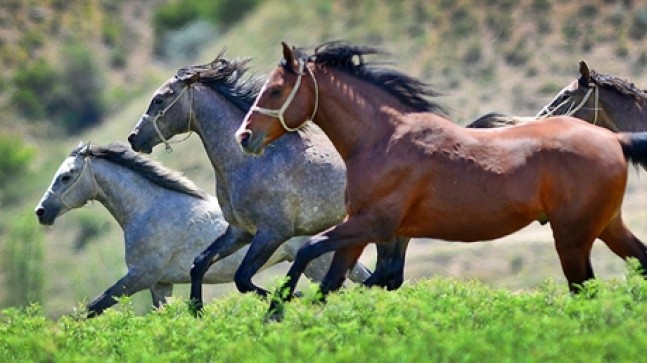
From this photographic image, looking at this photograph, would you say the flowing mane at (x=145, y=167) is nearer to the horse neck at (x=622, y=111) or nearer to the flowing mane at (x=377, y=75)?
the flowing mane at (x=377, y=75)

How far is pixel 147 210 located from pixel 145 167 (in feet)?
1.41

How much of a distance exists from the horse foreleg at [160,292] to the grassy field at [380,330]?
2880 millimetres

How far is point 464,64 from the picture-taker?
35.1 meters

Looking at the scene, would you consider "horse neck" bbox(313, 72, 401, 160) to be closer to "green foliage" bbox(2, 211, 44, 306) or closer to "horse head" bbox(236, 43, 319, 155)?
"horse head" bbox(236, 43, 319, 155)

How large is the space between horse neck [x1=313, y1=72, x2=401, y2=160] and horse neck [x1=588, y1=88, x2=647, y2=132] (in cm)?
300

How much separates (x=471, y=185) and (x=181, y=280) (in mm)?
4270

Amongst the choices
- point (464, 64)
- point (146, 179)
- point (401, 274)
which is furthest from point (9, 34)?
point (401, 274)

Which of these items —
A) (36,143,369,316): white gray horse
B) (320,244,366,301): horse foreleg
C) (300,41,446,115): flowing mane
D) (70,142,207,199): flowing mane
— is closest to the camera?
(320,244,366,301): horse foreleg

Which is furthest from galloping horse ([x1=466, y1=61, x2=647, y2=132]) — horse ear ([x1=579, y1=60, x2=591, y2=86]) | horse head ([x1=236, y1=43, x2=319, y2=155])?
horse head ([x1=236, y1=43, x2=319, y2=155])

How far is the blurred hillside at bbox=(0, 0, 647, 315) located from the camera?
25922mm

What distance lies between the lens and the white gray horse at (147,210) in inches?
522

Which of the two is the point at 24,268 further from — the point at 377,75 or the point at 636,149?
the point at 636,149

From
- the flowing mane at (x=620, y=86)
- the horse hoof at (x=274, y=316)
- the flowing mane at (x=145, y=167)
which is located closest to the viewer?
the horse hoof at (x=274, y=316)

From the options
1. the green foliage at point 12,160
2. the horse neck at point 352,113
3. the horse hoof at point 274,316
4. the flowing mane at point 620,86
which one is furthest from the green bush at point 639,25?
the horse hoof at point 274,316
